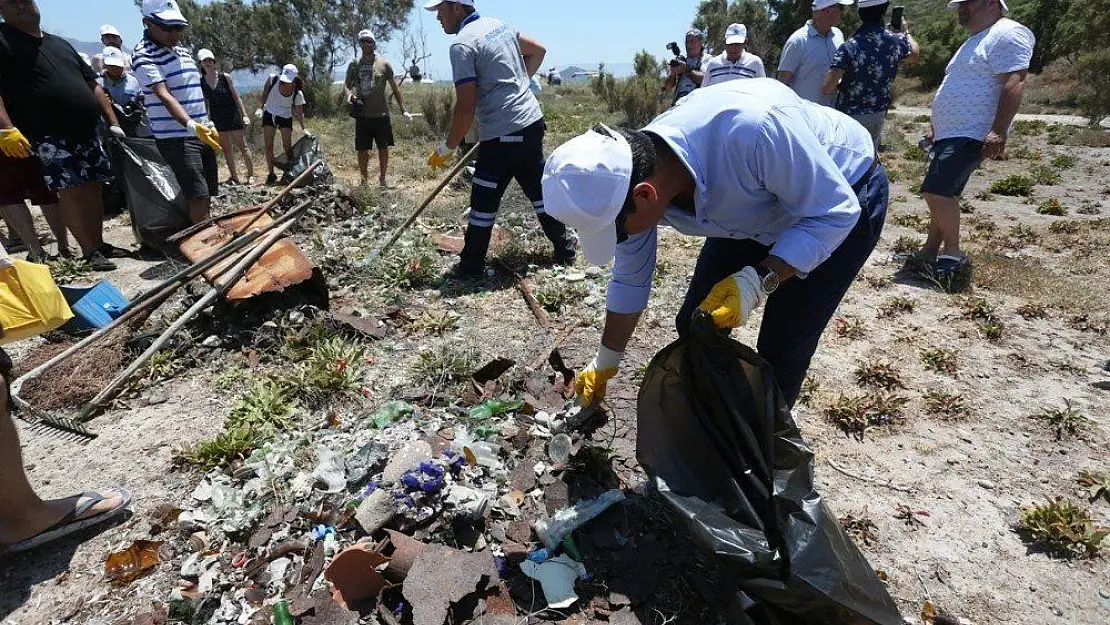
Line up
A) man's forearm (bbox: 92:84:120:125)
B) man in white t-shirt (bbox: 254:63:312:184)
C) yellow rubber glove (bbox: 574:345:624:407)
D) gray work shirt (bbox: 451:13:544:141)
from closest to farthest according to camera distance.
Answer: yellow rubber glove (bbox: 574:345:624:407)
gray work shirt (bbox: 451:13:544:141)
man's forearm (bbox: 92:84:120:125)
man in white t-shirt (bbox: 254:63:312:184)

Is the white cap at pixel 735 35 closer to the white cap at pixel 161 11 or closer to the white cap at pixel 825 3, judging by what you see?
the white cap at pixel 825 3

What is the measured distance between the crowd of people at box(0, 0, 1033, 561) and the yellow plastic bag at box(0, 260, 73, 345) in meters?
0.47

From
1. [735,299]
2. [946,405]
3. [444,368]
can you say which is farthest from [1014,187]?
[444,368]

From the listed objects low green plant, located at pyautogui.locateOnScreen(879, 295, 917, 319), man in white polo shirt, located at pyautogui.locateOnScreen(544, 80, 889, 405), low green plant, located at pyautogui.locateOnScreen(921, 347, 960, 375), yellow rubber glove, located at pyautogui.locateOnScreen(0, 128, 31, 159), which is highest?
man in white polo shirt, located at pyautogui.locateOnScreen(544, 80, 889, 405)

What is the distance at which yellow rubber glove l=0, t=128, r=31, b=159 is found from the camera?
3.60m

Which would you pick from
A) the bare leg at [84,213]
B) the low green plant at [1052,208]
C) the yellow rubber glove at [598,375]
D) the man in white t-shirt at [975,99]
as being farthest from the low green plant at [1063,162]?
the bare leg at [84,213]

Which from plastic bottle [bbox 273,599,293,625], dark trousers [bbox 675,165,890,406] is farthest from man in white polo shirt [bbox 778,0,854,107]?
plastic bottle [bbox 273,599,293,625]

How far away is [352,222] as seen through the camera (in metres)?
5.42

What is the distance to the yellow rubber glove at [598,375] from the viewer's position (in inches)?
86.4

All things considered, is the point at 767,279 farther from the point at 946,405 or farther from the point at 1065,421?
the point at 1065,421

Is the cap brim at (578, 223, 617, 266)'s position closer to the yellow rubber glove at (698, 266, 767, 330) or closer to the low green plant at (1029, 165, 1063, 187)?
the yellow rubber glove at (698, 266, 767, 330)

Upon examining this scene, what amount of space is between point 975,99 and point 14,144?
6328mm

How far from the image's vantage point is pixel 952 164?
378cm

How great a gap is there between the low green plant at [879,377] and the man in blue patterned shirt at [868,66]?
2.02 metres
